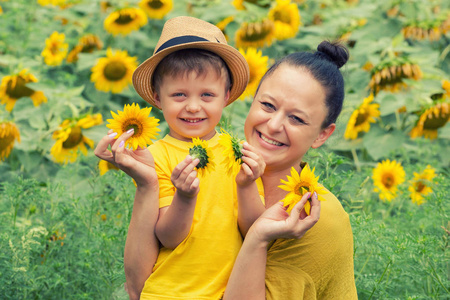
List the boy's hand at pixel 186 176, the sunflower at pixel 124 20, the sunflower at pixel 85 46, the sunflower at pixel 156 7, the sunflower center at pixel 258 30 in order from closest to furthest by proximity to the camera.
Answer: the boy's hand at pixel 186 176 < the sunflower center at pixel 258 30 < the sunflower at pixel 124 20 < the sunflower at pixel 156 7 < the sunflower at pixel 85 46

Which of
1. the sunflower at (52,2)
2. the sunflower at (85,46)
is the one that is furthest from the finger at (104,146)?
the sunflower at (52,2)

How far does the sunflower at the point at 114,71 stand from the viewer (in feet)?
12.9

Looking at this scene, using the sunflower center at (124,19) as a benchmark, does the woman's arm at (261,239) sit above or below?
above

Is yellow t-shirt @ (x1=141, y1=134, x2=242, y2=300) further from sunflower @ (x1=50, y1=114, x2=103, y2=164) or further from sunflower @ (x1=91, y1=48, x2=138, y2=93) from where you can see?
sunflower @ (x1=91, y1=48, x2=138, y2=93)

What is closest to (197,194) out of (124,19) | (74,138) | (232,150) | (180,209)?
(180,209)

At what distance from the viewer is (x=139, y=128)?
1722 mm

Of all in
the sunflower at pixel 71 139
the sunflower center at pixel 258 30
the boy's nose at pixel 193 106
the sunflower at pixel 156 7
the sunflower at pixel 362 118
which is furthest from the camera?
the sunflower at pixel 156 7

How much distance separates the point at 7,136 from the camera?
3.39m

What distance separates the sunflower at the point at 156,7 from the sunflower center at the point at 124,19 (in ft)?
0.56

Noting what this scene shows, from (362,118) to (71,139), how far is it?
5.85 feet

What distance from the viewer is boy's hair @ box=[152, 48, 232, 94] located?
71.3 inches

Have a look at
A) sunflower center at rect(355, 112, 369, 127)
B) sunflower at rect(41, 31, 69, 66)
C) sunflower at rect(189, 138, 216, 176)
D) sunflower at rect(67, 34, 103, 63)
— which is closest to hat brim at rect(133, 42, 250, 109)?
sunflower at rect(189, 138, 216, 176)

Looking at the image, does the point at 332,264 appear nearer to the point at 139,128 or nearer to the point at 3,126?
the point at 139,128

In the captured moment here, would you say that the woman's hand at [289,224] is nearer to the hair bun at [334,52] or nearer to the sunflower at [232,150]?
the sunflower at [232,150]
